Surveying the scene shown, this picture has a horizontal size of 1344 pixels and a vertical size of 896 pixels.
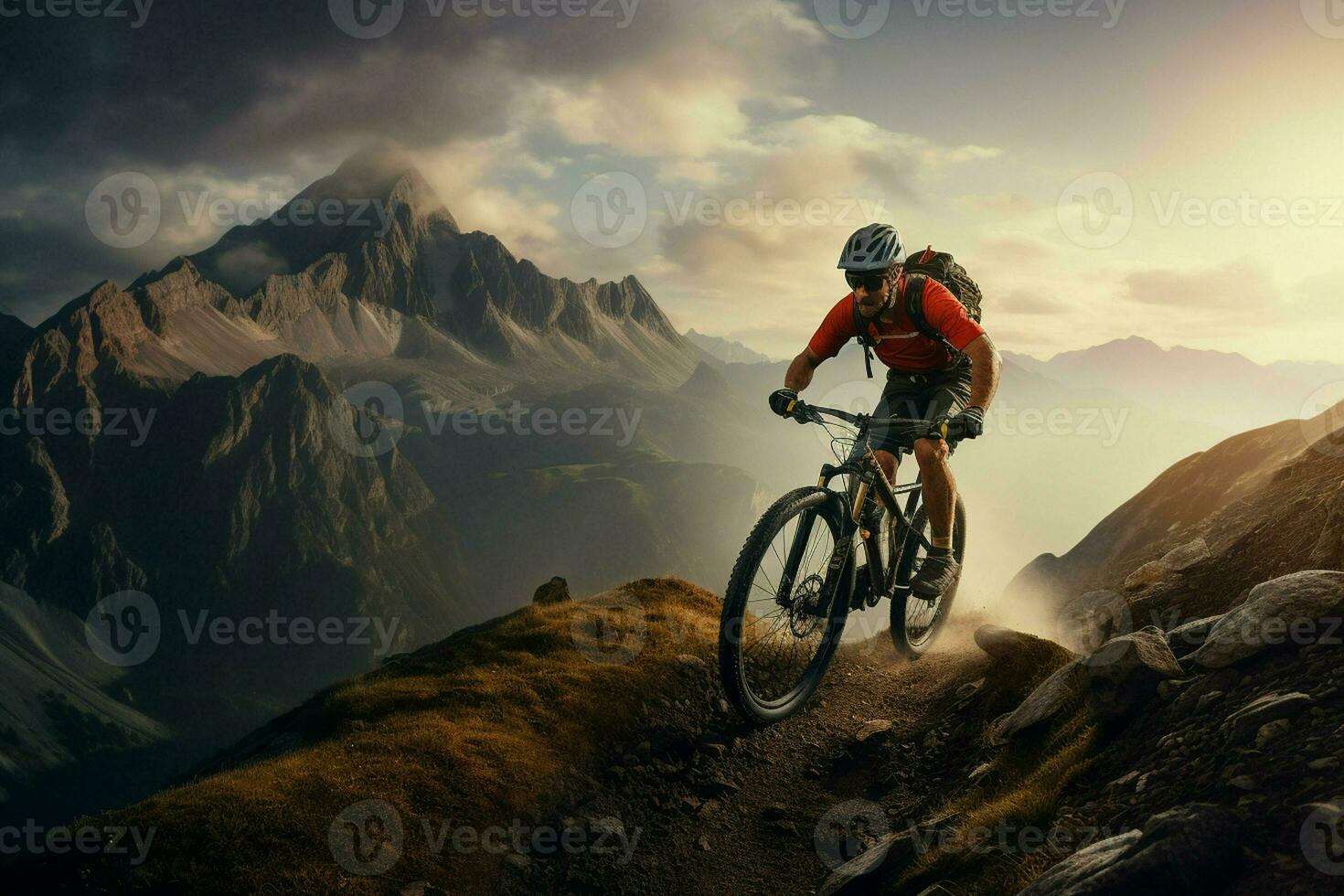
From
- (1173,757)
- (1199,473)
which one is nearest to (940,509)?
(1173,757)

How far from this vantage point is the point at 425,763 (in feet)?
30.5

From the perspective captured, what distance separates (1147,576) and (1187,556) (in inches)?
30.2

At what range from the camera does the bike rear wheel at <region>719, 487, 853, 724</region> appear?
8.61 metres

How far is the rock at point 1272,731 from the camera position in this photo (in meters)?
5.54

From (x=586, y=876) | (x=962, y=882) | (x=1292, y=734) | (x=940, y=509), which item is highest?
(x=940, y=509)

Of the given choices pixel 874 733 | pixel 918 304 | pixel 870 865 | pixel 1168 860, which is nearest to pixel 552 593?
pixel 874 733

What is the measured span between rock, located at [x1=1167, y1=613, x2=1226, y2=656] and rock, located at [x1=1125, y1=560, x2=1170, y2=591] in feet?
19.3

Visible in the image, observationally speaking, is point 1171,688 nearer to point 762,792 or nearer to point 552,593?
point 762,792

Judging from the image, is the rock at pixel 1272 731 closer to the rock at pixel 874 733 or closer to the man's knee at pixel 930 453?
the man's knee at pixel 930 453

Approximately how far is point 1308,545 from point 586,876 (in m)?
10.3

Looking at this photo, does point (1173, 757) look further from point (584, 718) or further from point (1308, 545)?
point (584, 718)

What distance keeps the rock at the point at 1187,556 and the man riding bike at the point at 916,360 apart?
19.8ft

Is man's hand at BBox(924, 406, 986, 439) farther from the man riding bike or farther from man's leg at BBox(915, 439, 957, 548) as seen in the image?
man's leg at BBox(915, 439, 957, 548)

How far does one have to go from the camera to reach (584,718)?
11.1 meters
